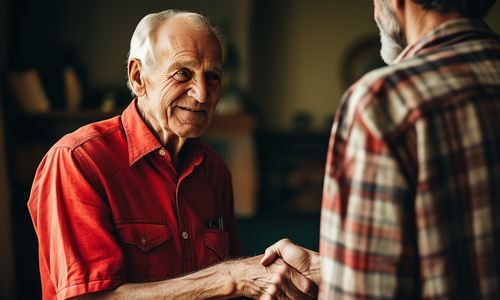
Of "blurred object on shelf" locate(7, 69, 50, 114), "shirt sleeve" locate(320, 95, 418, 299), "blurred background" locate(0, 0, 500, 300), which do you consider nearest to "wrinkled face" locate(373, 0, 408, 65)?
"shirt sleeve" locate(320, 95, 418, 299)

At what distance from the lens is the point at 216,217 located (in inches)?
60.4

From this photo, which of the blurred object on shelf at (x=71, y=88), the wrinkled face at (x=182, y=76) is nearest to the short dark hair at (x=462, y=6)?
the wrinkled face at (x=182, y=76)

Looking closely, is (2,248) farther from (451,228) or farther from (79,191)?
(451,228)

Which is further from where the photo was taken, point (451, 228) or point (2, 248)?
point (2, 248)

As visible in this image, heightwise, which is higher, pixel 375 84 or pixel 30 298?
pixel 375 84

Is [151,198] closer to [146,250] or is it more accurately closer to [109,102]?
[146,250]

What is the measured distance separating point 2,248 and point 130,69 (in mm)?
2249

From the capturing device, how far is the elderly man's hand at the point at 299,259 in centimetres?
135

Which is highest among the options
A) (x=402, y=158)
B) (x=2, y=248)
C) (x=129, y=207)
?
(x=402, y=158)

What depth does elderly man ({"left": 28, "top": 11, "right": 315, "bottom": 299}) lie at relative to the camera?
1179 millimetres

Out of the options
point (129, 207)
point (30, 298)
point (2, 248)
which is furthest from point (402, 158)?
point (30, 298)

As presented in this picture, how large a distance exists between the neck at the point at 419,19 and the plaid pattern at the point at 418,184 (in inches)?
3.5

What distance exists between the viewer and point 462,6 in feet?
2.64

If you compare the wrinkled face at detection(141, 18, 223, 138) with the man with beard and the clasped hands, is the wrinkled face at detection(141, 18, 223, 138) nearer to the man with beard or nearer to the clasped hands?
the clasped hands
